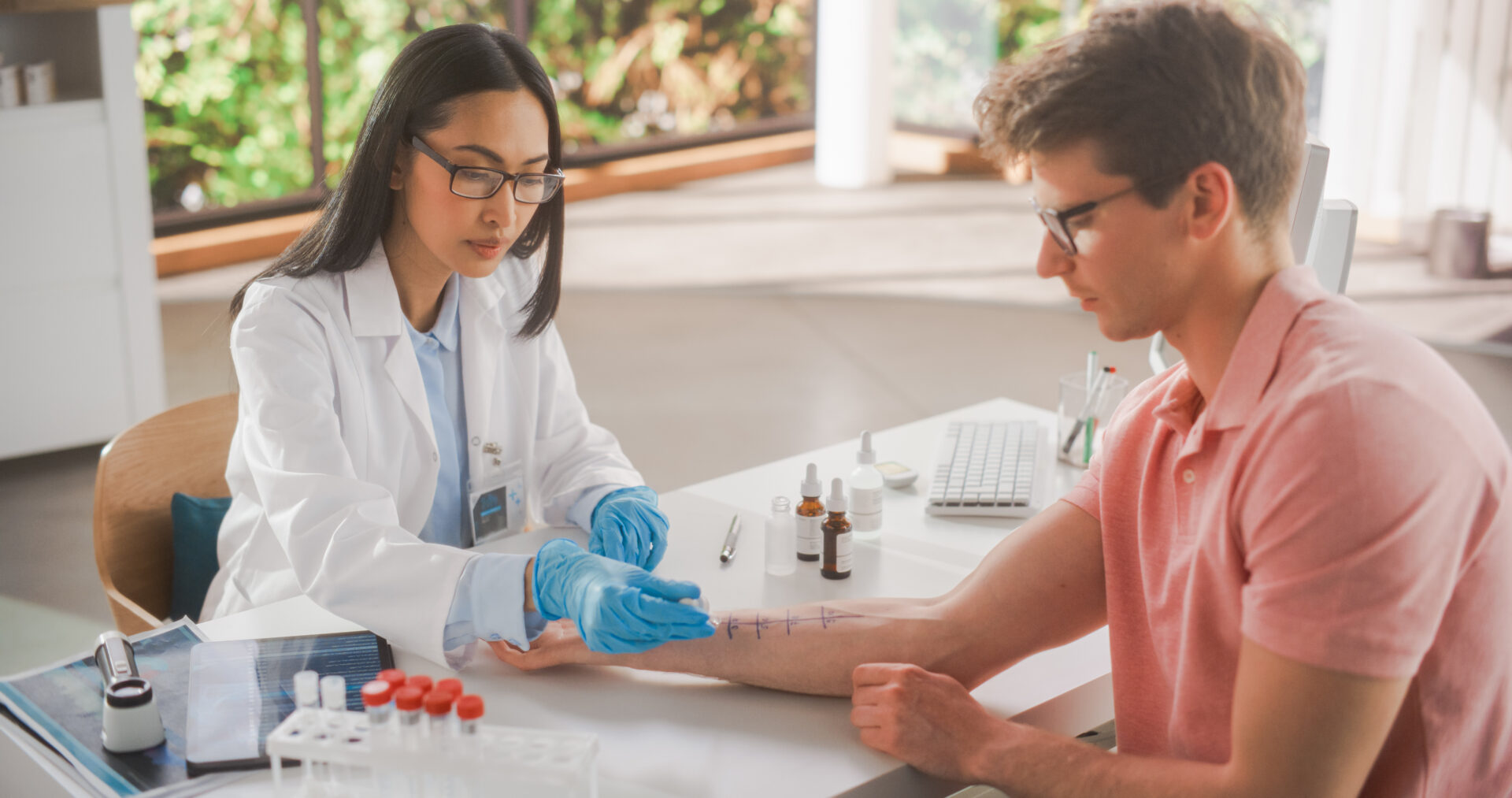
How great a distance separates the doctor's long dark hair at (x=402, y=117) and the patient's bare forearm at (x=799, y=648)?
70 cm

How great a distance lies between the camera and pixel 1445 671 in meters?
1.12

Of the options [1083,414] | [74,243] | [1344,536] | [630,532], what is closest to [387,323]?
[630,532]

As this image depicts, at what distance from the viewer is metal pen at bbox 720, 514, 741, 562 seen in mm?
1751

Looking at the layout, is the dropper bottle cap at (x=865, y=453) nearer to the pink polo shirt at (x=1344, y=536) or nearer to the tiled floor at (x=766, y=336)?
the pink polo shirt at (x=1344, y=536)

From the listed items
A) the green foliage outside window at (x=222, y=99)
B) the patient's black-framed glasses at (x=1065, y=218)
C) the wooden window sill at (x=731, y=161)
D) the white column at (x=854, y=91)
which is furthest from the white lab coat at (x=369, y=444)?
the white column at (x=854, y=91)

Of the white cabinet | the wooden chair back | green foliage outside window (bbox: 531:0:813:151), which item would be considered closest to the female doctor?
the wooden chair back

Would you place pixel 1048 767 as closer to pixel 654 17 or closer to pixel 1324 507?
pixel 1324 507

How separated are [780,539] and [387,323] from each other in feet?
1.98

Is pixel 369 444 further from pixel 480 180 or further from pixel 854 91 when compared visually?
pixel 854 91

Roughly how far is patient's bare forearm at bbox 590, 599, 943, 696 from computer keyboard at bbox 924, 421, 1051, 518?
403 millimetres

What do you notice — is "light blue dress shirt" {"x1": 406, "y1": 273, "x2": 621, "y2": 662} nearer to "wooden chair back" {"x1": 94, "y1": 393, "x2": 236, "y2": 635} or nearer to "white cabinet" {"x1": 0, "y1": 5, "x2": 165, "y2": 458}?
"wooden chair back" {"x1": 94, "y1": 393, "x2": 236, "y2": 635}

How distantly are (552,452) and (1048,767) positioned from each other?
1006 millimetres

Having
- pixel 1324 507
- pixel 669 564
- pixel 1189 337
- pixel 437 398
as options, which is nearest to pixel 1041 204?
pixel 1189 337

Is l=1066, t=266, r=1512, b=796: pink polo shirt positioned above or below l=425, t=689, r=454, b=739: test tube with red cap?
above
